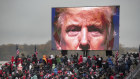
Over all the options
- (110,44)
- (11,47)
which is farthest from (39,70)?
(11,47)

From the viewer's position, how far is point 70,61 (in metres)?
35.5

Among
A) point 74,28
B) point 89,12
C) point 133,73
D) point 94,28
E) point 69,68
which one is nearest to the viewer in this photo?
point 133,73

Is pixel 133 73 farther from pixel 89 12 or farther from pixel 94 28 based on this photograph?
pixel 89 12

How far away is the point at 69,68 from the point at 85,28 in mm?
5599

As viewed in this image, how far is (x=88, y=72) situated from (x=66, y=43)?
6.60 meters

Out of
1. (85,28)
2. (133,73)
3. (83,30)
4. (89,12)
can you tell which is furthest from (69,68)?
(89,12)

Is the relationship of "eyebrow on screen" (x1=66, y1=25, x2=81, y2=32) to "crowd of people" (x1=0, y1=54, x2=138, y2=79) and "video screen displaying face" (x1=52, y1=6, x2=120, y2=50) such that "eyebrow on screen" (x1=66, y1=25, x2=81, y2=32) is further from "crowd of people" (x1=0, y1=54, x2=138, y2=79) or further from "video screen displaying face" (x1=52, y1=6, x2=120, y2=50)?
"crowd of people" (x1=0, y1=54, x2=138, y2=79)

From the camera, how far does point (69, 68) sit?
109ft

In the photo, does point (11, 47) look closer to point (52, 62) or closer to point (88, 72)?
point (52, 62)

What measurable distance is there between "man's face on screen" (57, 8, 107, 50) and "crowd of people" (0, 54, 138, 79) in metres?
2.20

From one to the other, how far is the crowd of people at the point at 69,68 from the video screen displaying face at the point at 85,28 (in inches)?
86.1

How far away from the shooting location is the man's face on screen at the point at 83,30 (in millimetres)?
37031

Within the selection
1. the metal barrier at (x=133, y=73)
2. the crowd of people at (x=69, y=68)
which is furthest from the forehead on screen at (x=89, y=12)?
the metal barrier at (x=133, y=73)

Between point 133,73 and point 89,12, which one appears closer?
point 133,73
